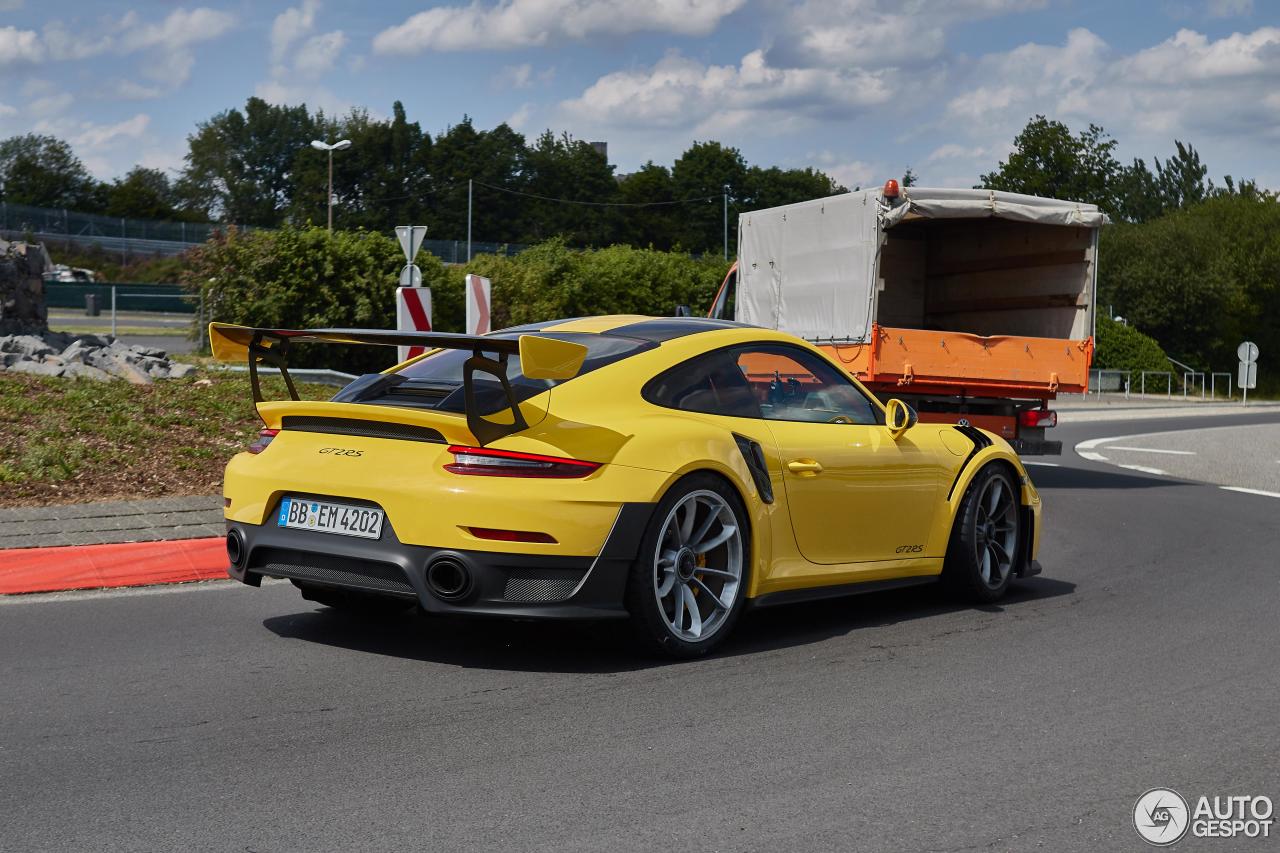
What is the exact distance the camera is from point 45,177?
108m

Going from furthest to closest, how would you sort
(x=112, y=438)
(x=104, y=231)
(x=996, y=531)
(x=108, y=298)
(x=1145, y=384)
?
1. (x=104, y=231)
2. (x=1145, y=384)
3. (x=108, y=298)
4. (x=112, y=438)
5. (x=996, y=531)

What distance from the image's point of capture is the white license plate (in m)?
5.61

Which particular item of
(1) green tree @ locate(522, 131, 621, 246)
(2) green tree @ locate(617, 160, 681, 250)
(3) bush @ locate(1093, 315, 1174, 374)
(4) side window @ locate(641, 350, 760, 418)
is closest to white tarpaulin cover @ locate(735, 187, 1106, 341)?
(4) side window @ locate(641, 350, 760, 418)

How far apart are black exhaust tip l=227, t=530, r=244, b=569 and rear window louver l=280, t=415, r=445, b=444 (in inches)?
19.0

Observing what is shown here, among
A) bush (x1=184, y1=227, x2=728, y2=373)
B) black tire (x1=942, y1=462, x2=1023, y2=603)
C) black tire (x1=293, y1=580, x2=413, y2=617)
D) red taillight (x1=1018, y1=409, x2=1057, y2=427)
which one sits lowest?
black tire (x1=293, y1=580, x2=413, y2=617)

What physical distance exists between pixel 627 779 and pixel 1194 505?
10.6 m

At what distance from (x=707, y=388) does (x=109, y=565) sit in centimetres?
359

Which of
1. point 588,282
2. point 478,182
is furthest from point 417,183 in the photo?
point 588,282

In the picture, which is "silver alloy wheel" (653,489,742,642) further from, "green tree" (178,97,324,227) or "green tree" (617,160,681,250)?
"green tree" (178,97,324,227)

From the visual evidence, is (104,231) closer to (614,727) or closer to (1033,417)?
(1033,417)

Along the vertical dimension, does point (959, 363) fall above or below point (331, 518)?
above

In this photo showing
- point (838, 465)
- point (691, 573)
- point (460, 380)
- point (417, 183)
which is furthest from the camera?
point (417, 183)

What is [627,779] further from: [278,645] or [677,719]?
[278,645]

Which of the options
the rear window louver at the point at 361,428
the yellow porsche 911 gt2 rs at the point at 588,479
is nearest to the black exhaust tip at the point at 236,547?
the yellow porsche 911 gt2 rs at the point at 588,479
